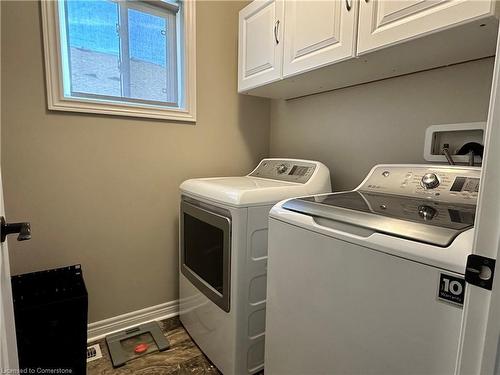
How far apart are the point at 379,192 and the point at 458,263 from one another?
68 cm

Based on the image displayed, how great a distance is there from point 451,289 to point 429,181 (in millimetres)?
625

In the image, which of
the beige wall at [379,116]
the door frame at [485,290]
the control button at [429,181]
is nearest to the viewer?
the door frame at [485,290]

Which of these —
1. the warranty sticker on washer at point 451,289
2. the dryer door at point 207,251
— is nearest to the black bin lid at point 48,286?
the dryer door at point 207,251

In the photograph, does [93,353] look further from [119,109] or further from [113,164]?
[119,109]

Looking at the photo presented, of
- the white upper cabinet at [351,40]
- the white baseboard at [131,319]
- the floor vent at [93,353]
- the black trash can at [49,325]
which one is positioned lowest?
the floor vent at [93,353]

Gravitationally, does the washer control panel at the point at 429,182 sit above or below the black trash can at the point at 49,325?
above

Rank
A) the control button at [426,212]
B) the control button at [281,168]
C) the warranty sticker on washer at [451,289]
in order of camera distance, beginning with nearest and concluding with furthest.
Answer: the warranty sticker on washer at [451,289]
the control button at [426,212]
the control button at [281,168]

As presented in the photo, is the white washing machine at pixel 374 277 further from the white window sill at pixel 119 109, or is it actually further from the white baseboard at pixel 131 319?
the white window sill at pixel 119 109

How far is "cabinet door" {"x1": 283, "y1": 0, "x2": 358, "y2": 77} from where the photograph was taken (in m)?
1.17

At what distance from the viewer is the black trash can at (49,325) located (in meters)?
1.23

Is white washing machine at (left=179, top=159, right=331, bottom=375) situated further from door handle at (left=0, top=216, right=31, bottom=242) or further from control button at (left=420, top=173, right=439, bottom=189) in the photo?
door handle at (left=0, top=216, right=31, bottom=242)

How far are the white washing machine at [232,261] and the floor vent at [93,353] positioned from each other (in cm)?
55

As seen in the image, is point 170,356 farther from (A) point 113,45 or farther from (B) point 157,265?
(A) point 113,45

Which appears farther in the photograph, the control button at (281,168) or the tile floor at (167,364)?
the control button at (281,168)
